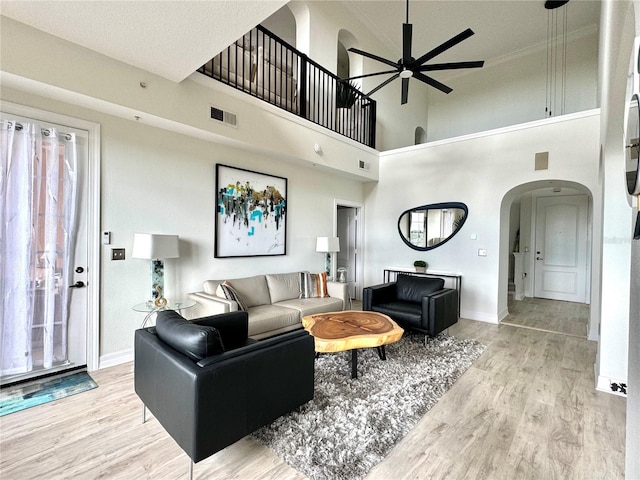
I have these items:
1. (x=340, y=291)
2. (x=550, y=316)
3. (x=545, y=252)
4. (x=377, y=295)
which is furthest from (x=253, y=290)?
→ (x=545, y=252)

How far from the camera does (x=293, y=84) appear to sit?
194 inches

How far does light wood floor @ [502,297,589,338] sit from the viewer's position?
15.3 ft

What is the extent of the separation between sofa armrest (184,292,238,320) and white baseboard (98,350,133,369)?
0.70 meters

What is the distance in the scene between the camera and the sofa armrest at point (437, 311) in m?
3.72

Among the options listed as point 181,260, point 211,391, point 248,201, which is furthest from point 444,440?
point 248,201

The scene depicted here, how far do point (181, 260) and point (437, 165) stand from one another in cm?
464

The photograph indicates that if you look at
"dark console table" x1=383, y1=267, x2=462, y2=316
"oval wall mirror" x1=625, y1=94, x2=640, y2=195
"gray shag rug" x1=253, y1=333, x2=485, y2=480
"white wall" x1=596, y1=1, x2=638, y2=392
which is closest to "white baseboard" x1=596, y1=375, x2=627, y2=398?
"white wall" x1=596, y1=1, x2=638, y2=392

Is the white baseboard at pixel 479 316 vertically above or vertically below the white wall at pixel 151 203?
below

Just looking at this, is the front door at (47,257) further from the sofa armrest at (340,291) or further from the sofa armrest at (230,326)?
the sofa armrest at (340,291)

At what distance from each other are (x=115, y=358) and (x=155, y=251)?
124 centimetres

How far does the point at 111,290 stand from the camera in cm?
317

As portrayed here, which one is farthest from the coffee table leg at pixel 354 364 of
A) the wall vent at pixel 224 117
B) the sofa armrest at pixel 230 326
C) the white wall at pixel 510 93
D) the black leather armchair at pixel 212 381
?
the white wall at pixel 510 93

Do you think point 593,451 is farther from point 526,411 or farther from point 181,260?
point 181,260

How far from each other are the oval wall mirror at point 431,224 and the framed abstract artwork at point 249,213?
255cm
